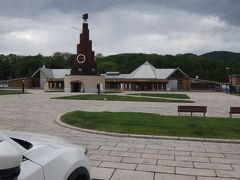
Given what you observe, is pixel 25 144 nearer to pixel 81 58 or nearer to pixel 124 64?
pixel 81 58

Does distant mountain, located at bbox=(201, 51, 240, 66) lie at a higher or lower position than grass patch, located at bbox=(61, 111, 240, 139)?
higher

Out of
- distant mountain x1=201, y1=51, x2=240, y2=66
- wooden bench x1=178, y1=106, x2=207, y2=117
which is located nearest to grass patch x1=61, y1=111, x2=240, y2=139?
wooden bench x1=178, y1=106, x2=207, y2=117

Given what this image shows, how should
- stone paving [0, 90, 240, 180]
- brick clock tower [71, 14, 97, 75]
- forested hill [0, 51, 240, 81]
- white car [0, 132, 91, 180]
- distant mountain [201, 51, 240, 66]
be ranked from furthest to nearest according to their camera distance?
1. distant mountain [201, 51, 240, 66]
2. forested hill [0, 51, 240, 81]
3. brick clock tower [71, 14, 97, 75]
4. stone paving [0, 90, 240, 180]
5. white car [0, 132, 91, 180]

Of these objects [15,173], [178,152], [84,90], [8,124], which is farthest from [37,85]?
[15,173]

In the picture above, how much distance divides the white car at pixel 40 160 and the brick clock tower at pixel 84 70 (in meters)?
61.8

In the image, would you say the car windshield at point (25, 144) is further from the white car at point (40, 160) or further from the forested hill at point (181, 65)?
the forested hill at point (181, 65)

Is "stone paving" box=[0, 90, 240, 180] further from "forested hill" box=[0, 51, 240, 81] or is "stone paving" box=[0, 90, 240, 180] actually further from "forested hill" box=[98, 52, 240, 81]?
"forested hill" box=[98, 52, 240, 81]

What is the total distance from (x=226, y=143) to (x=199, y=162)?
2722 millimetres

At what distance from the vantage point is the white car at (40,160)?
2247 millimetres

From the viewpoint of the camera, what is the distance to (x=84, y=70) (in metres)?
66.9

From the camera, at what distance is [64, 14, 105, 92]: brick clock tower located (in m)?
65.6

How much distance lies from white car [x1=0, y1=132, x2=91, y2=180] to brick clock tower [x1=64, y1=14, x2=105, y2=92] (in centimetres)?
6178

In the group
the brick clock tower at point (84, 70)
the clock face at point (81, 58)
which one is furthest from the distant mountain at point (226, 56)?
the clock face at point (81, 58)

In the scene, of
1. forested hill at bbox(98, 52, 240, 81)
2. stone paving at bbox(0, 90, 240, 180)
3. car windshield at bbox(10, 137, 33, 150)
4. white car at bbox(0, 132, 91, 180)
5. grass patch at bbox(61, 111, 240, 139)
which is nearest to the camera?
white car at bbox(0, 132, 91, 180)
